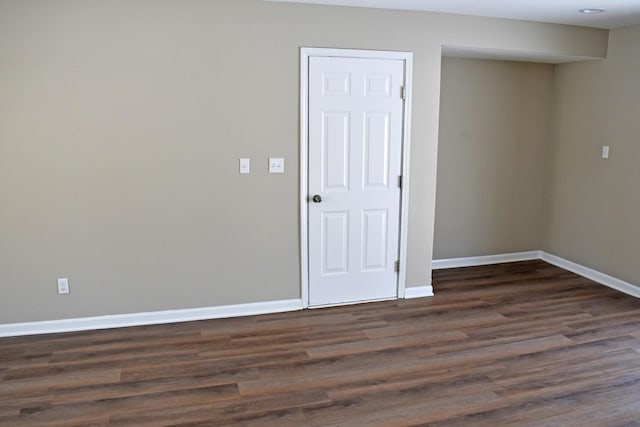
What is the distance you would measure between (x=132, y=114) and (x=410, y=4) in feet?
7.37

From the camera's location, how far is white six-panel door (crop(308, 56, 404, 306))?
13.1 ft

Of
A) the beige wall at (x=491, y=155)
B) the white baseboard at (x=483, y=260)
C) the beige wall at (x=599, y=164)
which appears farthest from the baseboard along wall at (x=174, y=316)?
the beige wall at (x=491, y=155)

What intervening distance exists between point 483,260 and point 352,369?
2.86 metres

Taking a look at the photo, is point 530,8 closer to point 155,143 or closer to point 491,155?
point 491,155

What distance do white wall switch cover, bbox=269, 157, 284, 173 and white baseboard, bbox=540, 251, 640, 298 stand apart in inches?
132

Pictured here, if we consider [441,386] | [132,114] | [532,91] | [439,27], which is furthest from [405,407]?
[532,91]

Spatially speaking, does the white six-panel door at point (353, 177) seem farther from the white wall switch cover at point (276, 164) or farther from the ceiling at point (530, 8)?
the ceiling at point (530, 8)

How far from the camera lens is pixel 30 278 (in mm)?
3631

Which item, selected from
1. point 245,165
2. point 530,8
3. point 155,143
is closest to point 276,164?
point 245,165

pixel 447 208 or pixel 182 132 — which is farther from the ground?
pixel 182 132

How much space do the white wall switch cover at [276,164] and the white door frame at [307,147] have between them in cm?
16

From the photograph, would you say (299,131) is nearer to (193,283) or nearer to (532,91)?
(193,283)

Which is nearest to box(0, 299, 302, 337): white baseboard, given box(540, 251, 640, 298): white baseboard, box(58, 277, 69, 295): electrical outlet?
box(58, 277, 69, 295): electrical outlet

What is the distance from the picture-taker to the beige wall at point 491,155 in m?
5.14
